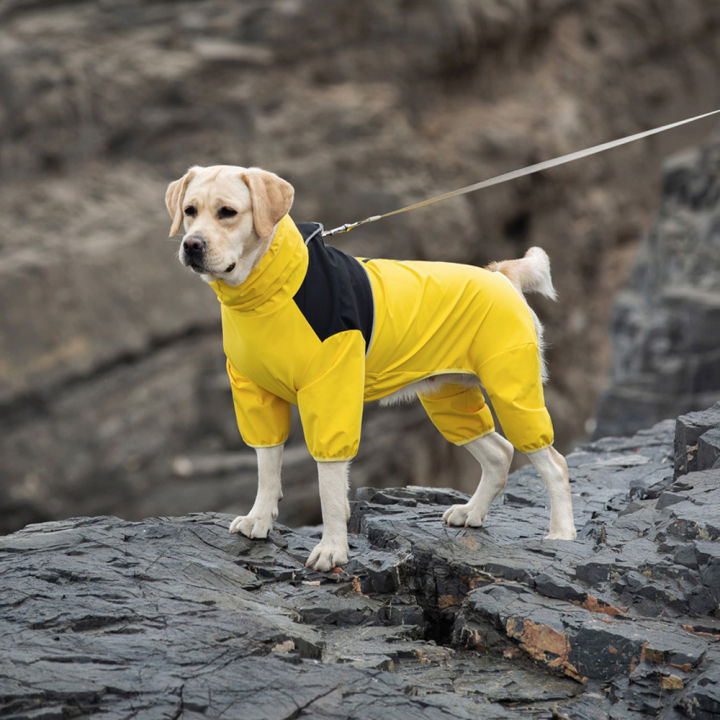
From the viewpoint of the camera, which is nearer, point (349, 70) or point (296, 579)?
point (296, 579)

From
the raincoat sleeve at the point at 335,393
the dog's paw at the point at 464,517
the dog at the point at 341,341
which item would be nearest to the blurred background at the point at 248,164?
the dog's paw at the point at 464,517

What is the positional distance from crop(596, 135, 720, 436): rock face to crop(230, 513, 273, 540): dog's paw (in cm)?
733

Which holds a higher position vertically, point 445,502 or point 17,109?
point 17,109

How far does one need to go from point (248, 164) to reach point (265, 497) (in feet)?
36.5

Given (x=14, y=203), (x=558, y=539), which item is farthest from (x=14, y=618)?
(x=14, y=203)

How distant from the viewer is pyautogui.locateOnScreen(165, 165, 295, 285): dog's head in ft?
12.7

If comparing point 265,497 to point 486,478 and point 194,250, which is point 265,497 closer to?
point 486,478

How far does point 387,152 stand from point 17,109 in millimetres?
5907

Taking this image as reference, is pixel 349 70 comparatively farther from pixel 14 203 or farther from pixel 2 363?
pixel 2 363

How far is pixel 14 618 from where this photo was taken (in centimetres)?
350

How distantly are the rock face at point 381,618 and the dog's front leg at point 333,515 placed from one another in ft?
0.23

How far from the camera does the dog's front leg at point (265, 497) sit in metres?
4.46

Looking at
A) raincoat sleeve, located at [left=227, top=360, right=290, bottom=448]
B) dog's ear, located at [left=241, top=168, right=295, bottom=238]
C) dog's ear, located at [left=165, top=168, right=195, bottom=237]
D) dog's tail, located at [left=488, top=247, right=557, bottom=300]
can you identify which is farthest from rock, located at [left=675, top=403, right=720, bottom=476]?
dog's ear, located at [left=165, top=168, right=195, bottom=237]

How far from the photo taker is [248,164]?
48.9 ft
